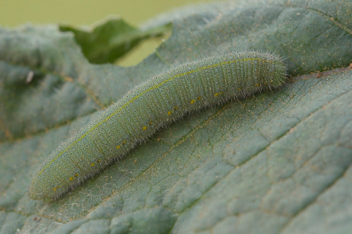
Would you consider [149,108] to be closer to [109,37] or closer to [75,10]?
[109,37]

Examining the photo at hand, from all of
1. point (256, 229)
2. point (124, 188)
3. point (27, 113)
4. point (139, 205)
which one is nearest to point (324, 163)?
point (256, 229)

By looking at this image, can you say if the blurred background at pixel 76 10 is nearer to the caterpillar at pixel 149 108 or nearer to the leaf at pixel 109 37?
the leaf at pixel 109 37

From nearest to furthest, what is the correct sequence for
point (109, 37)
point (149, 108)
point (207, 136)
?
1. point (207, 136)
2. point (149, 108)
3. point (109, 37)

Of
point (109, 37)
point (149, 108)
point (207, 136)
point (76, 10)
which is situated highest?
point (76, 10)

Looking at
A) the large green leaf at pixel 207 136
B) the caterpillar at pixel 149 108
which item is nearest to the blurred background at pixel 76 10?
the large green leaf at pixel 207 136

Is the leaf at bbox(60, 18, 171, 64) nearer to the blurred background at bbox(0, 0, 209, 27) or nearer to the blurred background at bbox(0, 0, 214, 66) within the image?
the blurred background at bbox(0, 0, 214, 66)

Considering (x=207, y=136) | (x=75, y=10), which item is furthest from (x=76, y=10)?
(x=207, y=136)

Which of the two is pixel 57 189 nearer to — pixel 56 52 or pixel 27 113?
pixel 27 113
